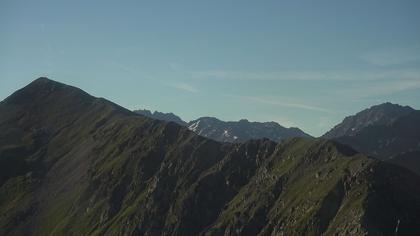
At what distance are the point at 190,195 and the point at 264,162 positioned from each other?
2740 cm

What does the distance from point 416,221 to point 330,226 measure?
20227mm

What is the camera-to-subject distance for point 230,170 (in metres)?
198

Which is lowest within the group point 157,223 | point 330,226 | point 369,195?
point 157,223

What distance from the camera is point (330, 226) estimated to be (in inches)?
5541

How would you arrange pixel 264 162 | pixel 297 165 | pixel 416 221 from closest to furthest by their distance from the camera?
pixel 416 221
pixel 297 165
pixel 264 162

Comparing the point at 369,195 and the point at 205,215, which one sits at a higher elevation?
the point at 369,195

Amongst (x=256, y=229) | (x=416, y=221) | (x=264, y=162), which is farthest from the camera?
(x=264, y=162)

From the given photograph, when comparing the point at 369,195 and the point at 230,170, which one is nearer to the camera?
the point at 369,195

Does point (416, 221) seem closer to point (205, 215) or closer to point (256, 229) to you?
point (256, 229)

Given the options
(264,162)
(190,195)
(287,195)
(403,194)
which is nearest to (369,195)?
(403,194)

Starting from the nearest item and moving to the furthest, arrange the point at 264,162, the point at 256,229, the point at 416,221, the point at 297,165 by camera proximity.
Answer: the point at 416,221, the point at 256,229, the point at 297,165, the point at 264,162

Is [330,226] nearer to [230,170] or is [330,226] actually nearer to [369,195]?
[369,195]

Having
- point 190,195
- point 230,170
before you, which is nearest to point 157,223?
point 190,195

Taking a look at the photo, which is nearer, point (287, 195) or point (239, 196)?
point (287, 195)
